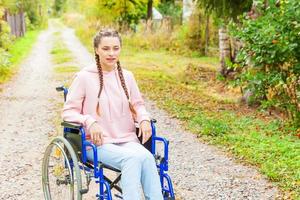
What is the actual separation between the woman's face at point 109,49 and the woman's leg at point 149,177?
27.6 inches

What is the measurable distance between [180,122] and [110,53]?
412 centimetres

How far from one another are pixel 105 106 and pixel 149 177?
0.62 metres

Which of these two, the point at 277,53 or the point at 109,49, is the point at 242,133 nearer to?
the point at 277,53

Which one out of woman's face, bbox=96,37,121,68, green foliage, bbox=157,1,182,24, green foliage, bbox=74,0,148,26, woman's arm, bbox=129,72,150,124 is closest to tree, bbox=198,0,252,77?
woman's arm, bbox=129,72,150,124

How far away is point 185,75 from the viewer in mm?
14094

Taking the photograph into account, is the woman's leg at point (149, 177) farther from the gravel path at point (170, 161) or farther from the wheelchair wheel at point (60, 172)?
the gravel path at point (170, 161)

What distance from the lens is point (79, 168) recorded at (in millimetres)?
3408

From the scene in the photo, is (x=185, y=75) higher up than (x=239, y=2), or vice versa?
(x=239, y=2)

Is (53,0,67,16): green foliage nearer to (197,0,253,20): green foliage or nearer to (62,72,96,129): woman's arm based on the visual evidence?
(197,0,253,20): green foliage

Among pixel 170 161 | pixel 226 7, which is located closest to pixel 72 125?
pixel 170 161

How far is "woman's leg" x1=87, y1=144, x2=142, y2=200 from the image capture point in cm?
332

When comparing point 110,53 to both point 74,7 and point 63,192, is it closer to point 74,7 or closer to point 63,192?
point 63,192

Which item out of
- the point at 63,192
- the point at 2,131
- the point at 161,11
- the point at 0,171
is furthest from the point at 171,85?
the point at 161,11

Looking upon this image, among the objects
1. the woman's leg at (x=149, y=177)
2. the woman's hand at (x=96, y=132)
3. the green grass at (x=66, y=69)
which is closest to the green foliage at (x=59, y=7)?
the green grass at (x=66, y=69)
